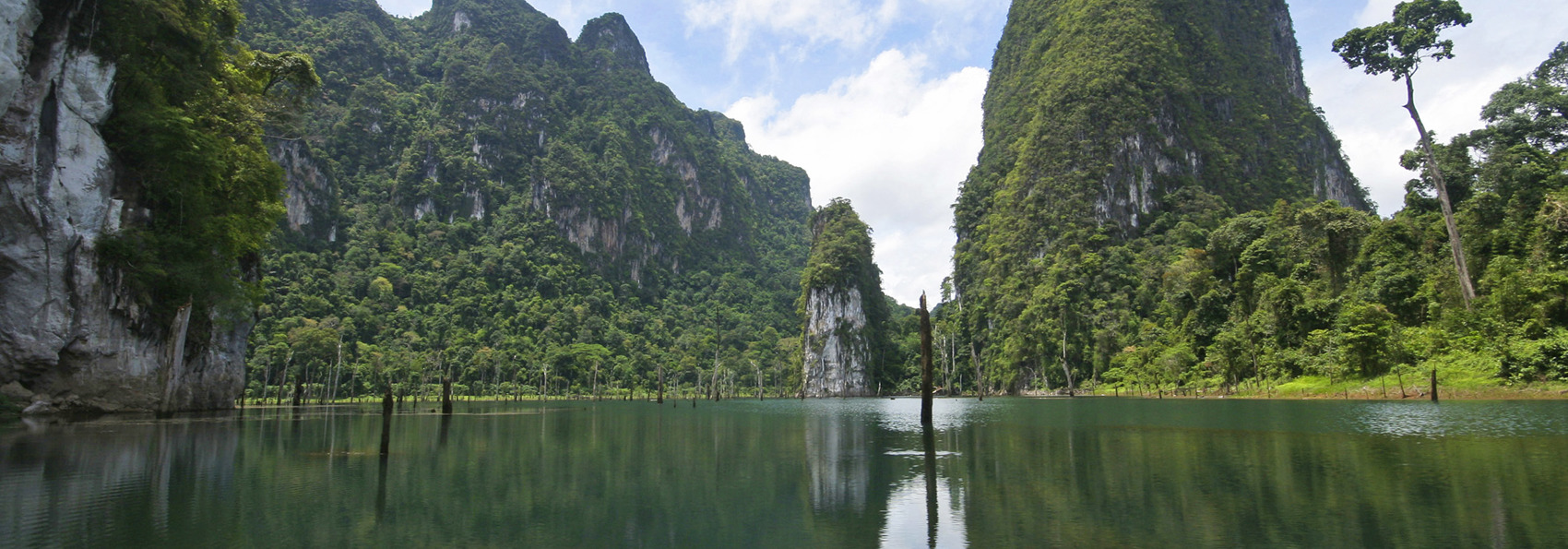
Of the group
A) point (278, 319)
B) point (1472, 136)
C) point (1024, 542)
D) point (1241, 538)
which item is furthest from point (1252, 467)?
point (278, 319)

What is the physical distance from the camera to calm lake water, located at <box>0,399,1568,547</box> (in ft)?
28.0

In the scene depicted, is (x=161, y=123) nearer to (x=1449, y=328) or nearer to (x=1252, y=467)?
(x=1252, y=467)

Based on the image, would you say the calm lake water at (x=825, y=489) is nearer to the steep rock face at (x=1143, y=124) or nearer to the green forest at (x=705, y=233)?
the green forest at (x=705, y=233)

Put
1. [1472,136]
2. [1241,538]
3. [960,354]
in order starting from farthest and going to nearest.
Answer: [960,354] → [1472,136] → [1241,538]

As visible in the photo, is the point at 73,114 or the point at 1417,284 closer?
the point at 73,114

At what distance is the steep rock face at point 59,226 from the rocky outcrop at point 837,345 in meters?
92.8

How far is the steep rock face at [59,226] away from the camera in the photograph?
2375 cm

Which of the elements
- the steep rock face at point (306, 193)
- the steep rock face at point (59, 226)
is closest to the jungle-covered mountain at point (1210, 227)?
the steep rock face at point (59, 226)

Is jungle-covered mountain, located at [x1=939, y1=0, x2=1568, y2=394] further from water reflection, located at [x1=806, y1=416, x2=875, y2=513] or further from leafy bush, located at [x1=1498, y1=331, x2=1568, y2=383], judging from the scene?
water reflection, located at [x1=806, y1=416, x2=875, y2=513]

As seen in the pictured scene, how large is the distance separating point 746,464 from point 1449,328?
36310 mm

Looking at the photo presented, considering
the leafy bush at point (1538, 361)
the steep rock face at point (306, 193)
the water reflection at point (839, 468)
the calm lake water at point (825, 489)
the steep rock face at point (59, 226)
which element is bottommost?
the water reflection at point (839, 468)

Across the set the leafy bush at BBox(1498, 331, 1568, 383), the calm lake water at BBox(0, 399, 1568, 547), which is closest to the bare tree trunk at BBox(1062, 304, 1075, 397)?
the leafy bush at BBox(1498, 331, 1568, 383)

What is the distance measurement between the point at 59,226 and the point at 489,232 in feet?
385

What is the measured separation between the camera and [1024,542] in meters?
7.98
